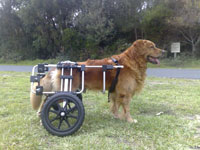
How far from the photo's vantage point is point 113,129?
3.57 meters

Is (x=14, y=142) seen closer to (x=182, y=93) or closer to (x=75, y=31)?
(x=182, y=93)

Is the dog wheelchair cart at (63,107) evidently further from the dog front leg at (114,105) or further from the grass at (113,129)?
the dog front leg at (114,105)

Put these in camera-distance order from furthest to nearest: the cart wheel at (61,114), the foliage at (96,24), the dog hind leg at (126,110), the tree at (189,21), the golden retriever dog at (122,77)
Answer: the foliage at (96,24), the tree at (189,21), the dog hind leg at (126,110), the golden retriever dog at (122,77), the cart wheel at (61,114)

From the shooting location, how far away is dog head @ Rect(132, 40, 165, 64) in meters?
4.29

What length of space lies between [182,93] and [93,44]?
55.6 feet

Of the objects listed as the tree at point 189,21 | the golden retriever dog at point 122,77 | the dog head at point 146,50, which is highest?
the tree at point 189,21

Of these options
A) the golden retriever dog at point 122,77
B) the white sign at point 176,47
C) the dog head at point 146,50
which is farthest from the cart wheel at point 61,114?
the white sign at point 176,47

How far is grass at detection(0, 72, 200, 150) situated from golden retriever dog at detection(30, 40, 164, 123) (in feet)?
1.32

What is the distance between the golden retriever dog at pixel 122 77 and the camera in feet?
12.5

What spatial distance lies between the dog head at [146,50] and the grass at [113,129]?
52.1 inches

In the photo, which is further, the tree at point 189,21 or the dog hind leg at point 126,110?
the tree at point 189,21

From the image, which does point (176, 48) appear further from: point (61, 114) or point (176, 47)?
point (61, 114)

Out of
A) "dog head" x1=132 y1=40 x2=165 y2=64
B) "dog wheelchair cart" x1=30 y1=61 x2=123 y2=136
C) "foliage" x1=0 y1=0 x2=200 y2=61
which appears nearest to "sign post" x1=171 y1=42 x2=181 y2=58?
"foliage" x1=0 y1=0 x2=200 y2=61

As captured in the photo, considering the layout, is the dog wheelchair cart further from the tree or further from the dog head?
the tree
